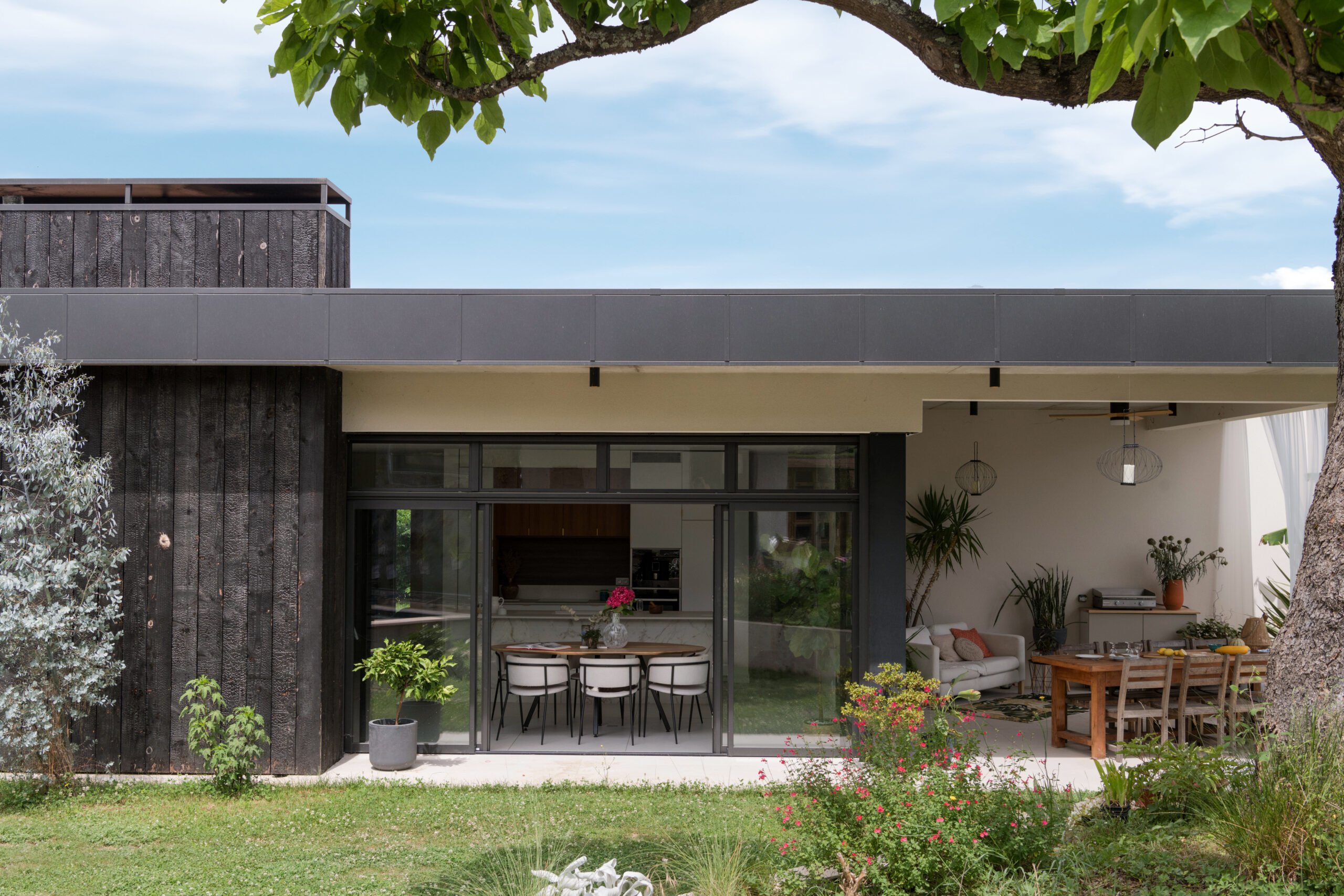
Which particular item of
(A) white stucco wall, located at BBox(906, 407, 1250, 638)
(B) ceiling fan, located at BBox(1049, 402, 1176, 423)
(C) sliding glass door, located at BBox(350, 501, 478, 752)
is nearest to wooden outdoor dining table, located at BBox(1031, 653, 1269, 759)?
(B) ceiling fan, located at BBox(1049, 402, 1176, 423)

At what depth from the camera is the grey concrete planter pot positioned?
7172 mm

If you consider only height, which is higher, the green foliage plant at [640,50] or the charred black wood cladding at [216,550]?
the green foliage plant at [640,50]

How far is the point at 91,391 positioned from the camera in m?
7.12

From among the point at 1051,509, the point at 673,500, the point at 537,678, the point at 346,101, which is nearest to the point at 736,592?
the point at 673,500

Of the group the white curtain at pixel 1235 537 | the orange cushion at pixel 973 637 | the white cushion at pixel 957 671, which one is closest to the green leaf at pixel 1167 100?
the white cushion at pixel 957 671

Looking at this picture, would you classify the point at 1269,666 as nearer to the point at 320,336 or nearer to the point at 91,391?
the point at 320,336

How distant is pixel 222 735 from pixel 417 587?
5.47ft

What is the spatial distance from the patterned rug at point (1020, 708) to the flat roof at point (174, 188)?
23.8 ft

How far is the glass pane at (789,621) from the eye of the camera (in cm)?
769

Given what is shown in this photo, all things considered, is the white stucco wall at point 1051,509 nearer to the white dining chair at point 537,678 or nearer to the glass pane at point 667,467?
the glass pane at point 667,467

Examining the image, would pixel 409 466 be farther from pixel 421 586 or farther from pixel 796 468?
pixel 796 468

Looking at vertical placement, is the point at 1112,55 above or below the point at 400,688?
above

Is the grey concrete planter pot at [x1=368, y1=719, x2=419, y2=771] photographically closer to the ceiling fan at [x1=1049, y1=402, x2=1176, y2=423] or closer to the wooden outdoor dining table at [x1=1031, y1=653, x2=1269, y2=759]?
the wooden outdoor dining table at [x1=1031, y1=653, x2=1269, y2=759]

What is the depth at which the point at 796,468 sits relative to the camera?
7699mm
